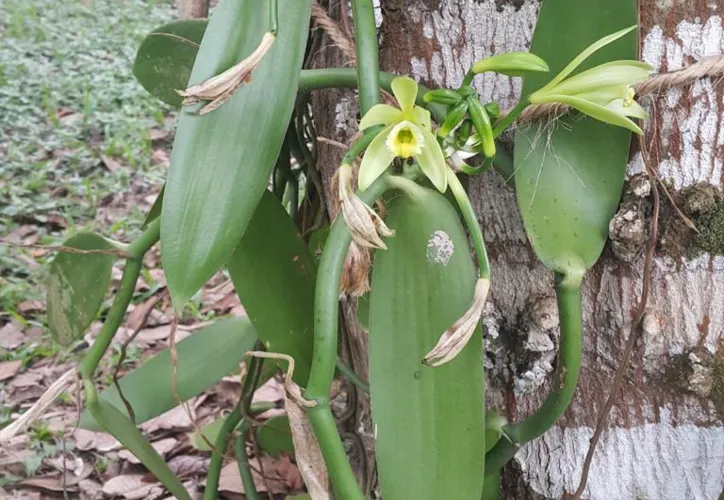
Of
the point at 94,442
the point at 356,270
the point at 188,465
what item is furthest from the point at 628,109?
the point at 94,442

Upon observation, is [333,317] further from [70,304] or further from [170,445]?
[170,445]

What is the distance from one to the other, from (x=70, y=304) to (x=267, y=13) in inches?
14.5


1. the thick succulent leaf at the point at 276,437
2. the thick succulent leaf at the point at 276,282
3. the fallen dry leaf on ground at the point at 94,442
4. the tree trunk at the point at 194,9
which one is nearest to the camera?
the thick succulent leaf at the point at 276,282

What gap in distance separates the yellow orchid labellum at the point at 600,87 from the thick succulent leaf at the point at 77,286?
0.39 meters

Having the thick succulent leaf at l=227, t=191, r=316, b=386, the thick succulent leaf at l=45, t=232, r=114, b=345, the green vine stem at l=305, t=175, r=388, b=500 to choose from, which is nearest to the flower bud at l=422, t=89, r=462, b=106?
the green vine stem at l=305, t=175, r=388, b=500

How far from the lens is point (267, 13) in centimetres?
51

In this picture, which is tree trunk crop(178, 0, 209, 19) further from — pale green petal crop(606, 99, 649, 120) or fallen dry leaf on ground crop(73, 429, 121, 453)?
fallen dry leaf on ground crop(73, 429, 121, 453)

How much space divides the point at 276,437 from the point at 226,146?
626 mm

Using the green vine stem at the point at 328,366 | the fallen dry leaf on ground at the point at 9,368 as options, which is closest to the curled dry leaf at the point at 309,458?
the green vine stem at the point at 328,366

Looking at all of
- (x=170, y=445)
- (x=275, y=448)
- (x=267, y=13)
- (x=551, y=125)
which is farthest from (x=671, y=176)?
(x=170, y=445)

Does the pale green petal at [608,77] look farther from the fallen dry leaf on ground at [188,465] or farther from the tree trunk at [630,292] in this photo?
the fallen dry leaf on ground at [188,465]

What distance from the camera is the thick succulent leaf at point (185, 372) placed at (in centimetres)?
86

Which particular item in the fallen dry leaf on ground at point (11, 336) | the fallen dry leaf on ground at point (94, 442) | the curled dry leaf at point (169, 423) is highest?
the fallen dry leaf on ground at point (11, 336)

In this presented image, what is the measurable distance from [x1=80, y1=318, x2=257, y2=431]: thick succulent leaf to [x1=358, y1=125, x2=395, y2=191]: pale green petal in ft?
1.52
